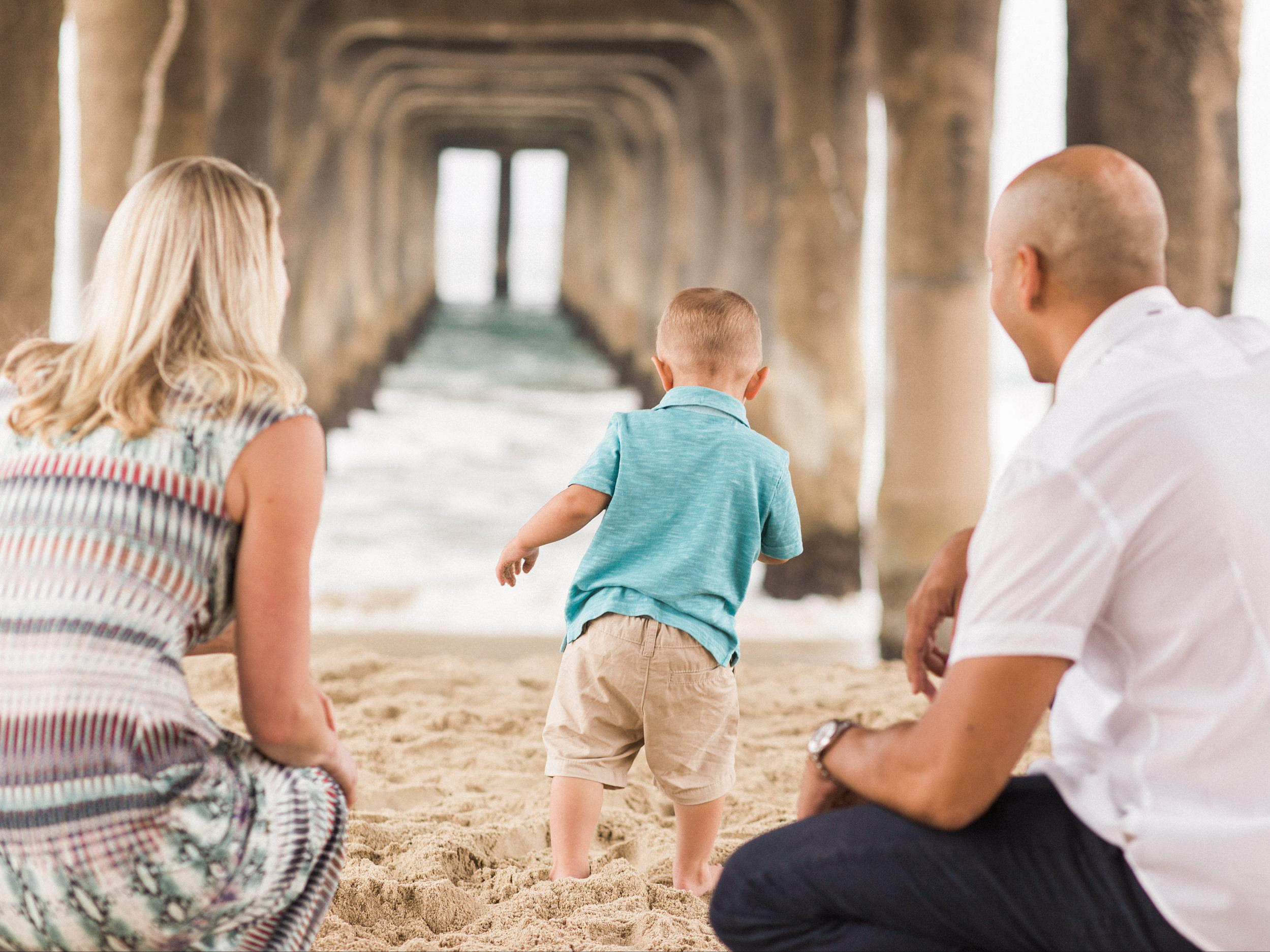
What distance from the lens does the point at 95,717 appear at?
159 centimetres

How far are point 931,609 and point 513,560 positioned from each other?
0.88m

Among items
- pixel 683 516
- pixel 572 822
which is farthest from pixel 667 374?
pixel 572 822

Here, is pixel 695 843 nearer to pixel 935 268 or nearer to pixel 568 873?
pixel 568 873

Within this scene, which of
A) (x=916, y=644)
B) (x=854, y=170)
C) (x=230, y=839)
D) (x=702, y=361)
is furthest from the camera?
(x=854, y=170)

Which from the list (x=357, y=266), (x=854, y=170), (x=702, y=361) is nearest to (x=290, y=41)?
(x=854, y=170)

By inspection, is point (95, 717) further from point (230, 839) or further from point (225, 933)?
point (225, 933)

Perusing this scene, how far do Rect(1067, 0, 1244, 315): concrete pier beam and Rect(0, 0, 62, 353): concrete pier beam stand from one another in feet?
12.7

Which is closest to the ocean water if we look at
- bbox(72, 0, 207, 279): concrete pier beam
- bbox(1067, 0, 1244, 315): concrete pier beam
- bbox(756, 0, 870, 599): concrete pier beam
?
bbox(756, 0, 870, 599): concrete pier beam

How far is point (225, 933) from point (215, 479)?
24.6 inches

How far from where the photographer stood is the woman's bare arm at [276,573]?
1.68 meters

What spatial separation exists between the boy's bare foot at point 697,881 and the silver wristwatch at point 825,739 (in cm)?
89

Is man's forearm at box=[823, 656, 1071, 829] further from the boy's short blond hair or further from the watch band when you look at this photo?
the boy's short blond hair

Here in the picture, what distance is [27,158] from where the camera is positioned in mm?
4480

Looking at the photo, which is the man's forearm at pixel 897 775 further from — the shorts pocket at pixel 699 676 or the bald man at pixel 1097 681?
the shorts pocket at pixel 699 676
